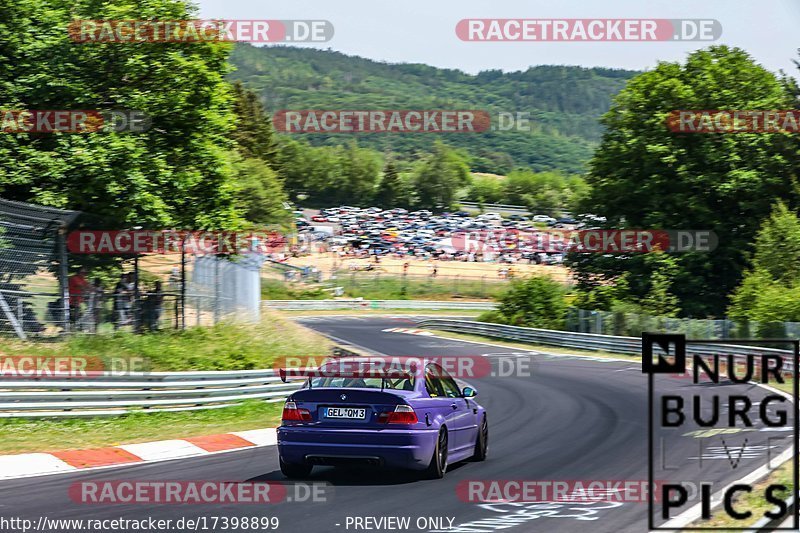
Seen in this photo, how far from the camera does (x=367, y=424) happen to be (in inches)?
405

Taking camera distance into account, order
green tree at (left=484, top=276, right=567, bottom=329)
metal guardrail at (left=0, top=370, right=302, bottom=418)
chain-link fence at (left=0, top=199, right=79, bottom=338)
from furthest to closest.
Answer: green tree at (left=484, top=276, right=567, bottom=329) < chain-link fence at (left=0, top=199, right=79, bottom=338) < metal guardrail at (left=0, top=370, right=302, bottom=418)

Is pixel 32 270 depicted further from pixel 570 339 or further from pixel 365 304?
pixel 365 304

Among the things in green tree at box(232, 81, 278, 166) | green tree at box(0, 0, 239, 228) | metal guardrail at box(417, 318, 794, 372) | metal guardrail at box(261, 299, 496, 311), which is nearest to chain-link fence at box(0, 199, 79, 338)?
green tree at box(0, 0, 239, 228)

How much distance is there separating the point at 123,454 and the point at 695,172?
A: 36.5m

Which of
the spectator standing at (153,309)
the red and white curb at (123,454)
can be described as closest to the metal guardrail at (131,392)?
the red and white curb at (123,454)

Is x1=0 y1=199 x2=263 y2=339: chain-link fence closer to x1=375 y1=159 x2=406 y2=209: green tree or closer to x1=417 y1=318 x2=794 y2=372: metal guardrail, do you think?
x1=417 y1=318 x2=794 y2=372: metal guardrail

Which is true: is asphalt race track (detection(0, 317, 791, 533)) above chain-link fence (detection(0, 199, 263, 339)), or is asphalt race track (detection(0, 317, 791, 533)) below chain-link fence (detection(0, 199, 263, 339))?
below

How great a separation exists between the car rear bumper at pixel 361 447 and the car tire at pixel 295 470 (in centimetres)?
20

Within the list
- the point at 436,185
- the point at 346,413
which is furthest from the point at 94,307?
the point at 436,185

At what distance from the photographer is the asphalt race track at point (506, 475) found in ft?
28.2

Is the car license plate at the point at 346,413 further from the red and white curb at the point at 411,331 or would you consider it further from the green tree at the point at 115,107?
the red and white curb at the point at 411,331

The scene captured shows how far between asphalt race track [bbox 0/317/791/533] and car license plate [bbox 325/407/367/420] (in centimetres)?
70

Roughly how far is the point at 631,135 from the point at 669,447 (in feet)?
110

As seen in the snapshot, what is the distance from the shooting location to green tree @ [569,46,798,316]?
4419cm
